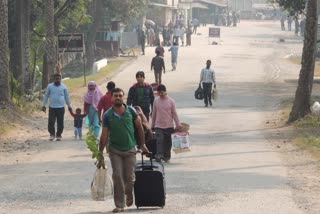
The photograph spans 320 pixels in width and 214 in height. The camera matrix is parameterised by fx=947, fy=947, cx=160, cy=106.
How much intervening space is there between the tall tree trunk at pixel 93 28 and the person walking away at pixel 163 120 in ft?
116

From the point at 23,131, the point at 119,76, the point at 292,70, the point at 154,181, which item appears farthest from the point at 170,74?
the point at 154,181

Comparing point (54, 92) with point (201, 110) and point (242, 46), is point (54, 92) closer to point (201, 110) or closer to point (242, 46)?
point (201, 110)

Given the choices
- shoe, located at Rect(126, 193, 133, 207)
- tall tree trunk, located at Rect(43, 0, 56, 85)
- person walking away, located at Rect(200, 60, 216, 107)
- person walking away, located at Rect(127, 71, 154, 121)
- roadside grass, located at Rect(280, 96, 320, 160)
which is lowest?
roadside grass, located at Rect(280, 96, 320, 160)

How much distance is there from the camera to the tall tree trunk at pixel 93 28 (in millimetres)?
52938

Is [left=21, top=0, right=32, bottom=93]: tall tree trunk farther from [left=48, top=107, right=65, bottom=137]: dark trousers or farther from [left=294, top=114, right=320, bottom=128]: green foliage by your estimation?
[left=294, top=114, right=320, bottom=128]: green foliage

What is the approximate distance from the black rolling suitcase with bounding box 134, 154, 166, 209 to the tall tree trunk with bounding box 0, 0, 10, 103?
14.0m

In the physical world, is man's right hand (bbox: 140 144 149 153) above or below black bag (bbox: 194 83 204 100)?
above

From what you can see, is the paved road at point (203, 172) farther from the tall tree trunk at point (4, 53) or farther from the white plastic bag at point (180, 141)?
the tall tree trunk at point (4, 53)

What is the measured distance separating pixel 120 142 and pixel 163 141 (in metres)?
5.38

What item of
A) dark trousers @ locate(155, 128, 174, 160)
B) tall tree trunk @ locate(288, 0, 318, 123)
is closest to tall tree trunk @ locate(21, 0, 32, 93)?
tall tree trunk @ locate(288, 0, 318, 123)

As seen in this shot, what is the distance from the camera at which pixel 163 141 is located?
18.1 meters

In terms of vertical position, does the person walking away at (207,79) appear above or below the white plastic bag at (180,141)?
above

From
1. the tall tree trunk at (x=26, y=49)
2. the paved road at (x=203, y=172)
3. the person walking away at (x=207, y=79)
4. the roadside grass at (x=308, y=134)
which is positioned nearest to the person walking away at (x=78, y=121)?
the paved road at (x=203, y=172)

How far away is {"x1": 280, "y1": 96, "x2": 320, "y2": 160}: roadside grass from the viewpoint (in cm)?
2116
